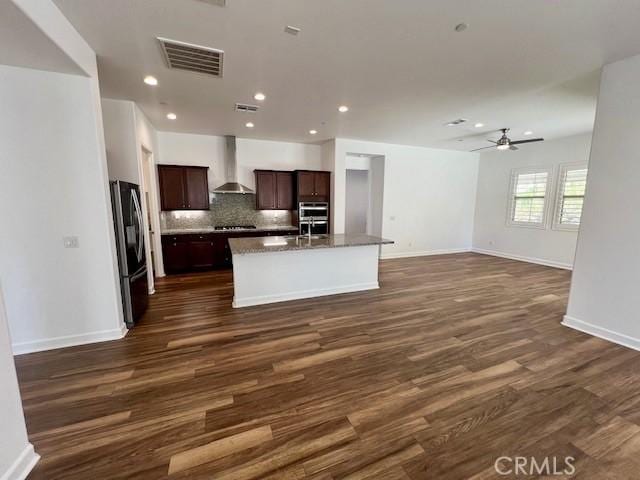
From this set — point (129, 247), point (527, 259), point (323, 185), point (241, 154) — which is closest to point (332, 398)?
point (129, 247)

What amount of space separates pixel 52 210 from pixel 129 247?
2.61 feet

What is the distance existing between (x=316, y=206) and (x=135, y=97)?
3.76 m

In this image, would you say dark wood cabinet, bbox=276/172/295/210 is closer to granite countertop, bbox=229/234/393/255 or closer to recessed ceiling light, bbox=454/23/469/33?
granite countertop, bbox=229/234/393/255

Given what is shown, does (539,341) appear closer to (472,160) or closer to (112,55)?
(112,55)

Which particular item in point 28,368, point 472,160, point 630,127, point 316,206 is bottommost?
point 28,368

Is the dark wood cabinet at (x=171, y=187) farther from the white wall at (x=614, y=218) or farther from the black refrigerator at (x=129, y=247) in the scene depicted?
the white wall at (x=614, y=218)

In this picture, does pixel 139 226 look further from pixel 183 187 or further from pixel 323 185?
pixel 323 185

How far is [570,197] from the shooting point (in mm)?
5930

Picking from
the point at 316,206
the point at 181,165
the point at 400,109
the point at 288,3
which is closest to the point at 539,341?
the point at 400,109

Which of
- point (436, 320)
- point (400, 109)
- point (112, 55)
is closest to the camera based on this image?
point (112, 55)

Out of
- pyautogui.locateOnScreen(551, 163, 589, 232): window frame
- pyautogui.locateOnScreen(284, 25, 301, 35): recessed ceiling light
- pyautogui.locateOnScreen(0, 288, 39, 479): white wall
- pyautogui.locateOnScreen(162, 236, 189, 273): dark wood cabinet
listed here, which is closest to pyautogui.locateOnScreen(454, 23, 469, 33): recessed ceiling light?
pyautogui.locateOnScreen(284, 25, 301, 35): recessed ceiling light

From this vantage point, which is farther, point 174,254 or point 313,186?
point 313,186

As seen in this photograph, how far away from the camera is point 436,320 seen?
3.34m

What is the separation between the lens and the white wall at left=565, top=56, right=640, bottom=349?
8.74 feet
